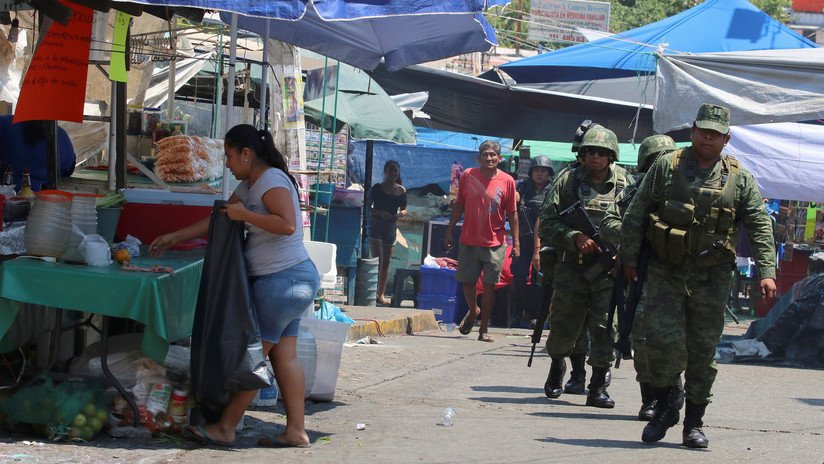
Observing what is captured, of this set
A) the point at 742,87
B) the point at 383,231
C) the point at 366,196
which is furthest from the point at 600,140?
the point at 383,231

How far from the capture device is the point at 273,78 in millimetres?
11156

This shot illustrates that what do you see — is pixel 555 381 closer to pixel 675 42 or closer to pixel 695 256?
pixel 695 256

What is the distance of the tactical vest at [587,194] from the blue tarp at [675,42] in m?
8.46

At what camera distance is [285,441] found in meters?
6.52

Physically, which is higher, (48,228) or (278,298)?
(48,228)

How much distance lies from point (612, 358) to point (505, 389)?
1.34 m

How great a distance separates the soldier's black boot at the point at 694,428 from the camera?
6.89 metres

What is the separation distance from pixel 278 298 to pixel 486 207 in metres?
7.61

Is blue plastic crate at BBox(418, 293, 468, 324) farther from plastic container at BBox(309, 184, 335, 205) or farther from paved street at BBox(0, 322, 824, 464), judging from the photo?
paved street at BBox(0, 322, 824, 464)

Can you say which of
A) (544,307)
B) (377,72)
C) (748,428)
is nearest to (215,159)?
(544,307)

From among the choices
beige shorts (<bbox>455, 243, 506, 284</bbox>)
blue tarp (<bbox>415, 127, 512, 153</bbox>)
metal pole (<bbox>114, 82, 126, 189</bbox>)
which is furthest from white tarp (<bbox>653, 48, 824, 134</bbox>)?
blue tarp (<bbox>415, 127, 512, 153</bbox>)

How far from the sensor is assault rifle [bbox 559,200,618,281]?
862 centimetres

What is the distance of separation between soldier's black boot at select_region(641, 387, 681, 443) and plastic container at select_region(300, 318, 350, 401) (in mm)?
2007

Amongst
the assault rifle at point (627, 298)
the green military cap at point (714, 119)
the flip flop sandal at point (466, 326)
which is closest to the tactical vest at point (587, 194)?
the assault rifle at point (627, 298)
